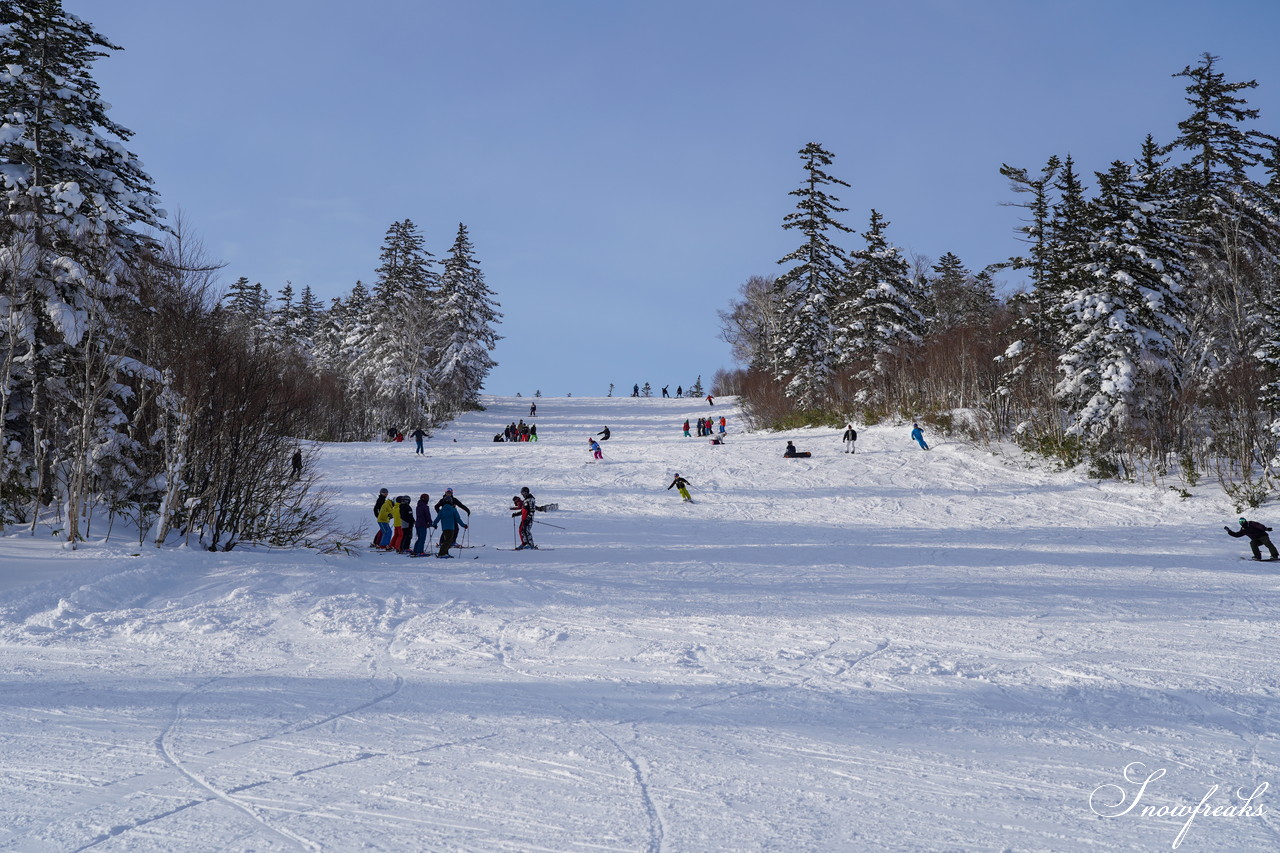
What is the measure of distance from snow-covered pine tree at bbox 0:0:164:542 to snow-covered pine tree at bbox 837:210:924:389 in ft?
100

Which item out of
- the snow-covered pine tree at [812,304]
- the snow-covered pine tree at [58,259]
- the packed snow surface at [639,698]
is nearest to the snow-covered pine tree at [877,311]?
the snow-covered pine tree at [812,304]

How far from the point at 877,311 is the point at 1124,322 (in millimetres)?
13837

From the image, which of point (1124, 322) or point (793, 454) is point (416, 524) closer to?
point (793, 454)

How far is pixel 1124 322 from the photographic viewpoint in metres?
25.0

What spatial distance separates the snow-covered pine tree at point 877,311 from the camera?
37.6 meters

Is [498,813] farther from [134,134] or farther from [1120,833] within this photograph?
[134,134]

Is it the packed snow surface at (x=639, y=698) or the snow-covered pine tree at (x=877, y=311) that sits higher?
the snow-covered pine tree at (x=877, y=311)

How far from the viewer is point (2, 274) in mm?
13617

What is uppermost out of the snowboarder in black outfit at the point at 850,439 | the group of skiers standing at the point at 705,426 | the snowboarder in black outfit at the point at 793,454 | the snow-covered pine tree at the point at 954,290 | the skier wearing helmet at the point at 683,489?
the snow-covered pine tree at the point at 954,290

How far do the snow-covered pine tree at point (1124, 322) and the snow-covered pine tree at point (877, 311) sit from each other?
1099 centimetres

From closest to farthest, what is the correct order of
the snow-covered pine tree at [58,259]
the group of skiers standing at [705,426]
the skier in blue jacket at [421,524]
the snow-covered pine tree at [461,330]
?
1. the snow-covered pine tree at [58,259]
2. the skier in blue jacket at [421,524]
3. the group of skiers standing at [705,426]
4. the snow-covered pine tree at [461,330]

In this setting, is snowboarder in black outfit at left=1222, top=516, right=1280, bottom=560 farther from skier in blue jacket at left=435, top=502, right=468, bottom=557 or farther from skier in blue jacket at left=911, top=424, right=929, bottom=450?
skier in blue jacket at left=435, top=502, right=468, bottom=557

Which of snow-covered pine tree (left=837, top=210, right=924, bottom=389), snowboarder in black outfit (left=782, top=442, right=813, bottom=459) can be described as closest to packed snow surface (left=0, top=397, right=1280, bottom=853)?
snowboarder in black outfit (left=782, top=442, right=813, bottom=459)

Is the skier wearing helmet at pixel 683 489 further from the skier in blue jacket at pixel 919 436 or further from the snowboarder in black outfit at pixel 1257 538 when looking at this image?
the snowboarder in black outfit at pixel 1257 538
